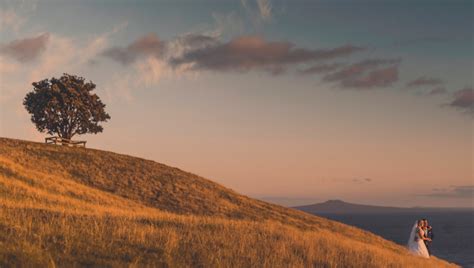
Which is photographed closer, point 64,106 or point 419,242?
point 419,242


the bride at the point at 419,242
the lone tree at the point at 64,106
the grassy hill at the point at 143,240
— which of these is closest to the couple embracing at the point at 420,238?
the bride at the point at 419,242

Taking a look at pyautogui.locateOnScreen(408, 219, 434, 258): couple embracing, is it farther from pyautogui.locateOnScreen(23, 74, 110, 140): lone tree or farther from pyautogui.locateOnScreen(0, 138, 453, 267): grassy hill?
pyautogui.locateOnScreen(23, 74, 110, 140): lone tree

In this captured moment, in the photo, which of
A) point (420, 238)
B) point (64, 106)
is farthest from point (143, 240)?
point (64, 106)

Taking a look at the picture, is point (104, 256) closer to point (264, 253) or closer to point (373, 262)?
point (264, 253)

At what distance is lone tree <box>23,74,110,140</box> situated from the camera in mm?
76688

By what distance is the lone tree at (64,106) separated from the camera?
3019 inches

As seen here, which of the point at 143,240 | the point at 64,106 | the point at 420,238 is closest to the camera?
the point at 143,240

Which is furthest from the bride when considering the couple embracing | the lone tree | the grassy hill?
the lone tree

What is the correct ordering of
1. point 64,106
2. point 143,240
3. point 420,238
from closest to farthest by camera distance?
point 143,240, point 420,238, point 64,106

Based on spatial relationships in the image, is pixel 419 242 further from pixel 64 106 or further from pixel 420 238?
pixel 64 106

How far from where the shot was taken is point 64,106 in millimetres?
77375

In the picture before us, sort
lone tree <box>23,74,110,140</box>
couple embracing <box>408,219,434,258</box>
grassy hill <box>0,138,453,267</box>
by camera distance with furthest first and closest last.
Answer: lone tree <box>23,74,110,140</box>, couple embracing <box>408,219,434,258</box>, grassy hill <box>0,138,453,267</box>

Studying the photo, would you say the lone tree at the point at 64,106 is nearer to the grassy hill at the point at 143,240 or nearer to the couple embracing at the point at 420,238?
the grassy hill at the point at 143,240

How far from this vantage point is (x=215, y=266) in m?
15.5
